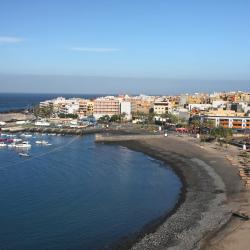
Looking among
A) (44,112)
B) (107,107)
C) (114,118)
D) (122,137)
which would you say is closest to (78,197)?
(122,137)

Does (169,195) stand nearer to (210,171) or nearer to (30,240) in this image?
(210,171)

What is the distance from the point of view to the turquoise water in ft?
56.5

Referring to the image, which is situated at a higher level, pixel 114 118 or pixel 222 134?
pixel 114 118

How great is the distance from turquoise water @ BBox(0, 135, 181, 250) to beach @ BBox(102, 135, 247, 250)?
76cm

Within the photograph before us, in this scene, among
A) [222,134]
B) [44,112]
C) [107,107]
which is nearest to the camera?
Answer: [222,134]

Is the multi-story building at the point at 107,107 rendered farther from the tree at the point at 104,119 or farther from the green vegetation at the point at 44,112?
the green vegetation at the point at 44,112

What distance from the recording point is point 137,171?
1189 inches

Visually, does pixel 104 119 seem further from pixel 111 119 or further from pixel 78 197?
pixel 78 197

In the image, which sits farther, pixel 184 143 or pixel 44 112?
pixel 44 112

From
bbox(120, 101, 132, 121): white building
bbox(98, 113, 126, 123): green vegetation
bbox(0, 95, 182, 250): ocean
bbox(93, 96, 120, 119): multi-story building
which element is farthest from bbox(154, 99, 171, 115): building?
bbox(0, 95, 182, 250): ocean

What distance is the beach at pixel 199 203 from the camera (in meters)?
16.2

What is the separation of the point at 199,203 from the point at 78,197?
551 centimetres

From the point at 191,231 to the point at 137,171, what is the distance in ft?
43.9

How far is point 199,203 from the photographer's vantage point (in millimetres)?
20797
